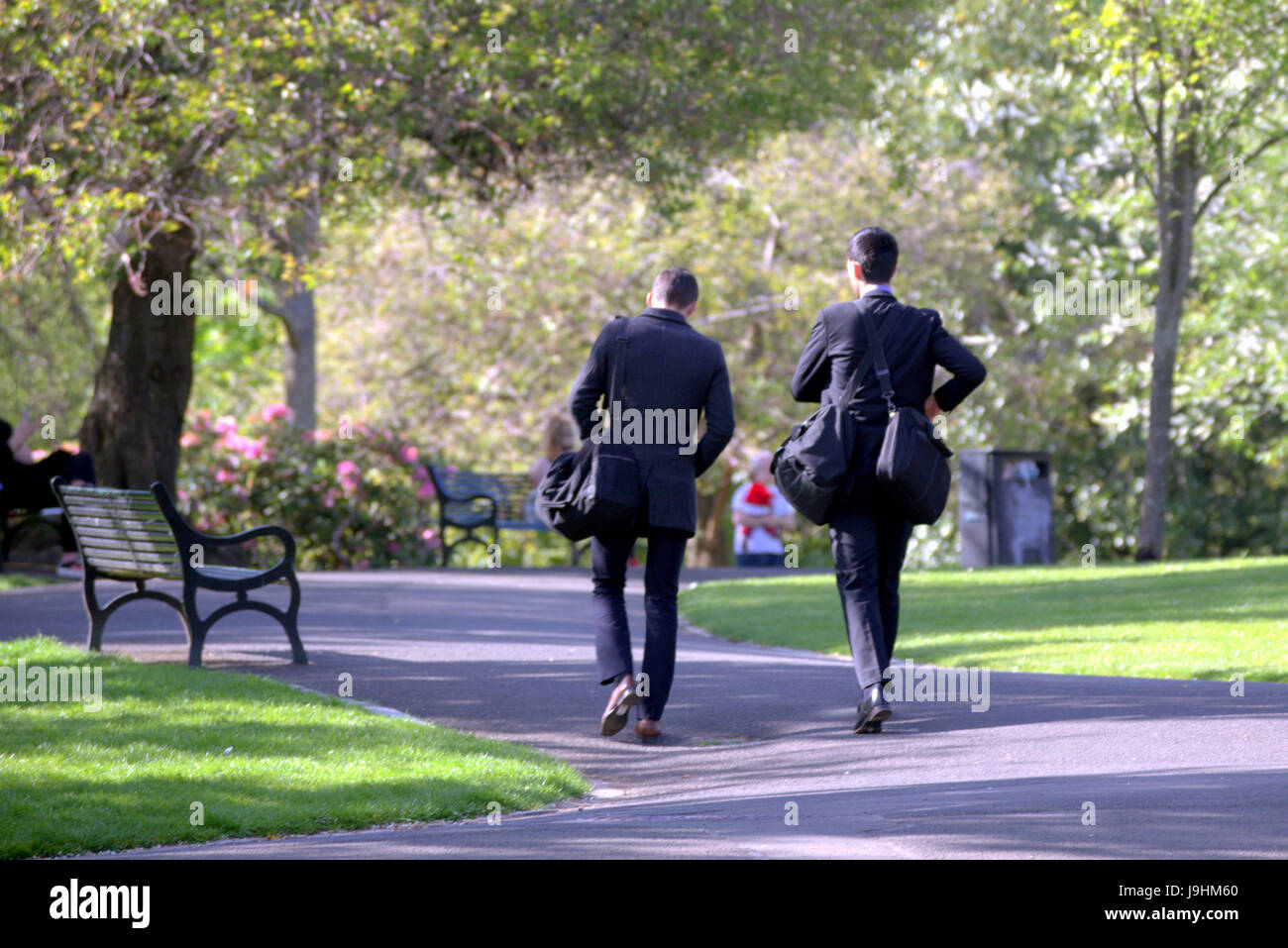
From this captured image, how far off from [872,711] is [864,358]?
4.97 feet

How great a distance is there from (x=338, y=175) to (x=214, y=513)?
18.0ft

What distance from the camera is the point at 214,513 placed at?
727 inches

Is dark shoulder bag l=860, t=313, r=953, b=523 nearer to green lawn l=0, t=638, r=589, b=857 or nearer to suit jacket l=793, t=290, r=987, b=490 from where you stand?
suit jacket l=793, t=290, r=987, b=490

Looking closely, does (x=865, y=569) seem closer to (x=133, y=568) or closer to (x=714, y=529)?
(x=133, y=568)

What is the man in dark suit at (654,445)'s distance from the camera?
7.54 meters

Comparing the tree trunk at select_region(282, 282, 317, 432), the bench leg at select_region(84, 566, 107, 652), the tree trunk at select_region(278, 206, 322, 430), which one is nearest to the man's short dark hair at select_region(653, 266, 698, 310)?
the bench leg at select_region(84, 566, 107, 652)

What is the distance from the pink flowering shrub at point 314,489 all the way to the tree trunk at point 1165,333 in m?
7.72

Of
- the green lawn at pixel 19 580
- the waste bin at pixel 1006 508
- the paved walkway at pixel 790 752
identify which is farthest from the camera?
the waste bin at pixel 1006 508

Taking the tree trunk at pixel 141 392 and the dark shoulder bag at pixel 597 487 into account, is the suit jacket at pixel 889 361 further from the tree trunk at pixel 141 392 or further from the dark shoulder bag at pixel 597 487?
the tree trunk at pixel 141 392

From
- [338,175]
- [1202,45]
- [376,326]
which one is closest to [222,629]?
[338,175]

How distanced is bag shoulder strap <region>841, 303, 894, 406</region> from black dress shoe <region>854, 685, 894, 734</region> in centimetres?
125

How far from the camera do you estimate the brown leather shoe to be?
7.66m

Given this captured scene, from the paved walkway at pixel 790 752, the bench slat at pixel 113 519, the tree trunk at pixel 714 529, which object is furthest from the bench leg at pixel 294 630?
the tree trunk at pixel 714 529
